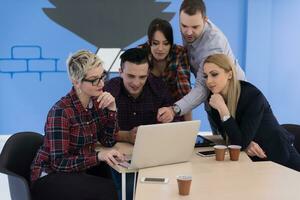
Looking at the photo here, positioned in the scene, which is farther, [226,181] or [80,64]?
[80,64]

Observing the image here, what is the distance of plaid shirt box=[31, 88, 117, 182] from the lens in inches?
86.0

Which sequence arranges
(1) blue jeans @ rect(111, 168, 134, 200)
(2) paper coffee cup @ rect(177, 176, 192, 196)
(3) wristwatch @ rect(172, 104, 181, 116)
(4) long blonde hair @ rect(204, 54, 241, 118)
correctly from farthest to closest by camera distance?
(3) wristwatch @ rect(172, 104, 181, 116)
(4) long blonde hair @ rect(204, 54, 241, 118)
(1) blue jeans @ rect(111, 168, 134, 200)
(2) paper coffee cup @ rect(177, 176, 192, 196)

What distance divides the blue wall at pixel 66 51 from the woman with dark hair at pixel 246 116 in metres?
2.52

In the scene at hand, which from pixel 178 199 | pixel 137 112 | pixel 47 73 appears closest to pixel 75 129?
pixel 137 112

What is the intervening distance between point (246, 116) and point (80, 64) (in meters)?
1.03

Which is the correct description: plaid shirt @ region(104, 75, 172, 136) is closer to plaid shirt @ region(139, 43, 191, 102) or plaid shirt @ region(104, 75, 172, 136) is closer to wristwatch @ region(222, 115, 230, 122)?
plaid shirt @ region(139, 43, 191, 102)


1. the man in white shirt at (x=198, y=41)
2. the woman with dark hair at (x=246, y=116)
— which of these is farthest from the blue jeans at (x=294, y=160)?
the man in white shirt at (x=198, y=41)

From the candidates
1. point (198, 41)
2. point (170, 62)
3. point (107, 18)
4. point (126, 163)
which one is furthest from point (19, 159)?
point (107, 18)

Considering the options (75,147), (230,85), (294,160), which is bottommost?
(294,160)

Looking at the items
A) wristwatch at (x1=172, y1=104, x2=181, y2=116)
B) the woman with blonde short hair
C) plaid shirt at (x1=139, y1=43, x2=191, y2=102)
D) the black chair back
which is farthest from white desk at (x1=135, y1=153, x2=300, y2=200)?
plaid shirt at (x1=139, y1=43, x2=191, y2=102)

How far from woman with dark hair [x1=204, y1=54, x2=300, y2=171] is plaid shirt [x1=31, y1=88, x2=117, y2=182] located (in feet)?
2.54

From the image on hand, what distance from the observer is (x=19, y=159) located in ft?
7.38

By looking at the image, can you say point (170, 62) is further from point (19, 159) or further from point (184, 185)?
point (184, 185)

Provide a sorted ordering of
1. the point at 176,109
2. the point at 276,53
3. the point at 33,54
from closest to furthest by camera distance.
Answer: the point at 176,109, the point at 33,54, the point at 276,53
